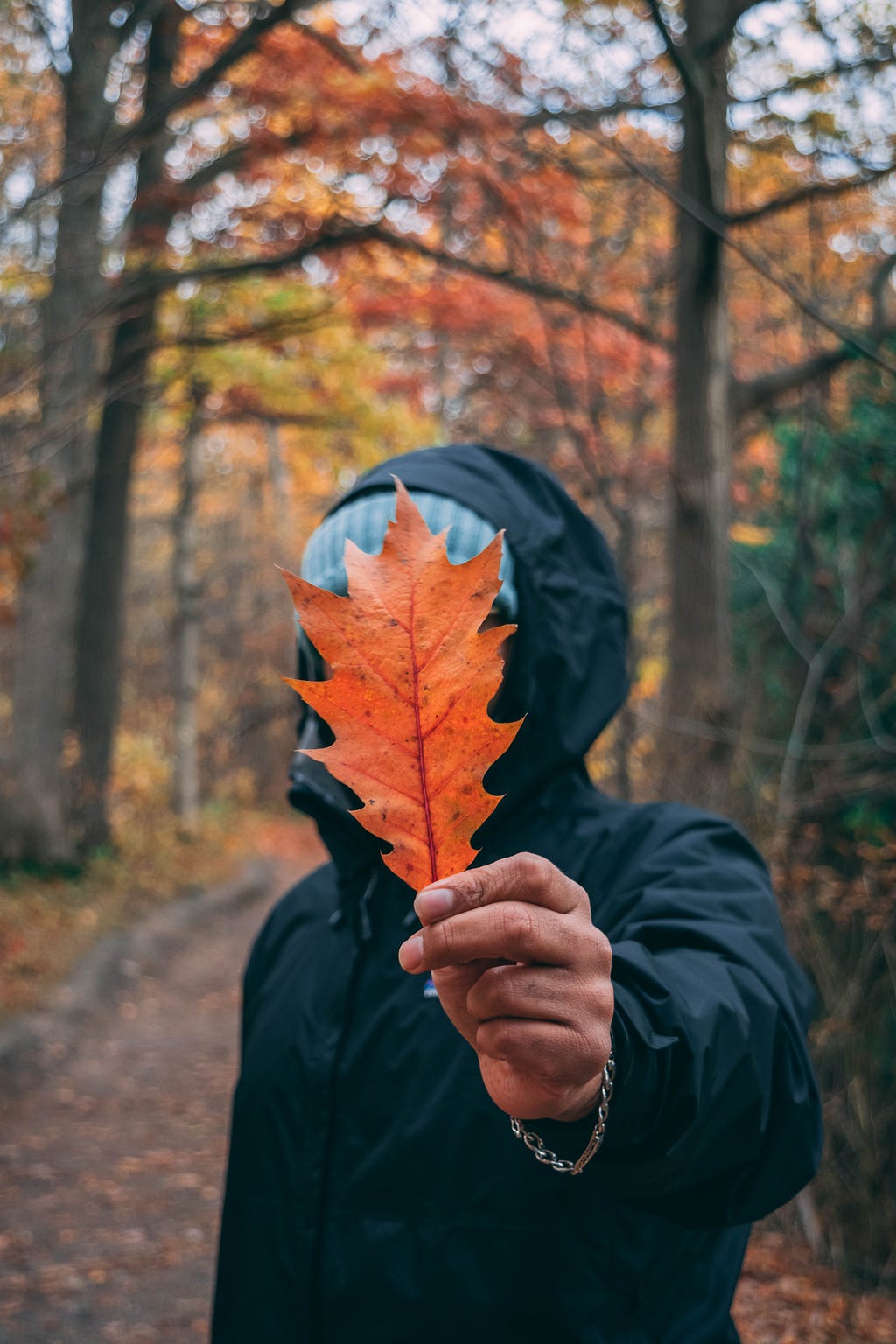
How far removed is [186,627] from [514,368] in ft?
22.6

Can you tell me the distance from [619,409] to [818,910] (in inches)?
271

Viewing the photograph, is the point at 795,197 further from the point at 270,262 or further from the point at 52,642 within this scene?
the point at 52,642

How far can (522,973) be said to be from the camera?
36.4 inches

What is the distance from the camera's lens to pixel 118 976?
30.6 feet

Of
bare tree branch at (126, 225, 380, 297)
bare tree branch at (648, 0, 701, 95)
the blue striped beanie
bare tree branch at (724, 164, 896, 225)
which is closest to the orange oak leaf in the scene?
the blue striped beanie

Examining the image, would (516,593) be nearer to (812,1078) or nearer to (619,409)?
(812,1078)

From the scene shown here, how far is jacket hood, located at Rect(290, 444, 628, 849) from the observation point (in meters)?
1.72

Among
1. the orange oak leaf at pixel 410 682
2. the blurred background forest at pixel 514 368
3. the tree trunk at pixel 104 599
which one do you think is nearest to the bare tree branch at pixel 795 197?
the blurred background forest at pixel 514 368

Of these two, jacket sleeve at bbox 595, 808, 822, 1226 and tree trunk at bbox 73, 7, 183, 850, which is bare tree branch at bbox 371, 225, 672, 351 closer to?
tree trunk at bbox 73, 7, 183, 850

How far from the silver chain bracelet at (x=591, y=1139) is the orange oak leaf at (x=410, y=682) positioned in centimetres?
40

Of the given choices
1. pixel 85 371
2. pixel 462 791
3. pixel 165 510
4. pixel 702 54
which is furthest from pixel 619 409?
pixel 165 510

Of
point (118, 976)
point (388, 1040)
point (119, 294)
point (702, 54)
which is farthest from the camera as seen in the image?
point (118, 976)

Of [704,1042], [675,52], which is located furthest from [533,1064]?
[675,52]

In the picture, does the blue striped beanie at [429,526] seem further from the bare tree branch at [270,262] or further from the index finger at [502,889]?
the bare tree branch at [270,262]
